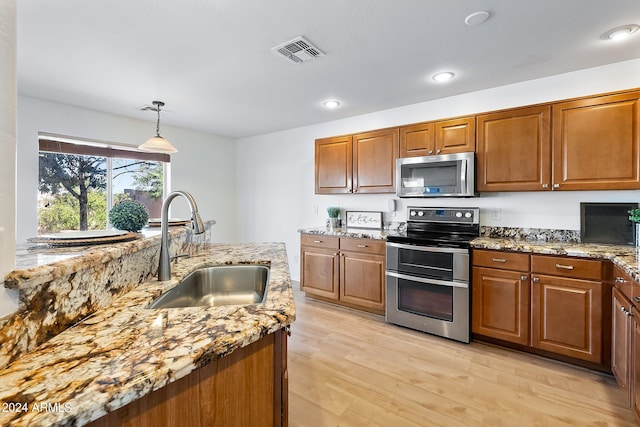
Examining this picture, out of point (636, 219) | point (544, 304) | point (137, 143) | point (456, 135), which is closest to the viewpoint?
point (636, 219)

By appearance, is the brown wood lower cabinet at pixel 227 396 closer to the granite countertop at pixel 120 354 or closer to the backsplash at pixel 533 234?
the granite countertop at pixel 120 354

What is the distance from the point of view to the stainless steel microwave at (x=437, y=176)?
2.76m

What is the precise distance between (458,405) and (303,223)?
310 cm

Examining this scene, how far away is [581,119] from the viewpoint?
2328 millimetres

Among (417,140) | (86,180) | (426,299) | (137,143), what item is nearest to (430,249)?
(426,299)

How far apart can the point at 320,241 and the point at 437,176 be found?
154cm

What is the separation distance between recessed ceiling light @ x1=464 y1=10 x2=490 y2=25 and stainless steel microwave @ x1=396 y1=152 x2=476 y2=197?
120 centimetres

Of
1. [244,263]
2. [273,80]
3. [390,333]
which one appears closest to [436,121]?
[273,80]

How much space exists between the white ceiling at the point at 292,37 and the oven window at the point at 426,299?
1.98 metres

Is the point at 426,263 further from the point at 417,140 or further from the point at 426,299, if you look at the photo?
the point at 417,140

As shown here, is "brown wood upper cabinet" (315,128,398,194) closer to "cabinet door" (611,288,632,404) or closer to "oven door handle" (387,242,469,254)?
"oven door handle" (387,242,469,254)

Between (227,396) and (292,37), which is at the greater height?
(292,37)

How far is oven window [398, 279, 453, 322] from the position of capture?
2650 millimetres

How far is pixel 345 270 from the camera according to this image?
3391 mm
